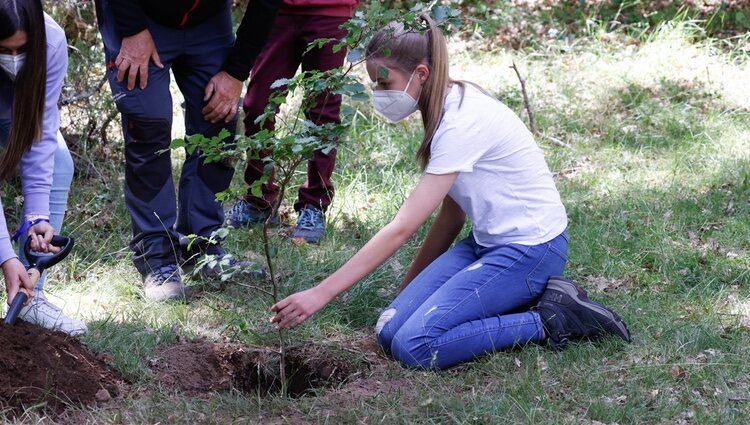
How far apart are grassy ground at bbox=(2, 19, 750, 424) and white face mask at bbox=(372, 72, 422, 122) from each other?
0.30 m

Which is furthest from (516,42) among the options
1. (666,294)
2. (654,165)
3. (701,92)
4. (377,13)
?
(377,13)

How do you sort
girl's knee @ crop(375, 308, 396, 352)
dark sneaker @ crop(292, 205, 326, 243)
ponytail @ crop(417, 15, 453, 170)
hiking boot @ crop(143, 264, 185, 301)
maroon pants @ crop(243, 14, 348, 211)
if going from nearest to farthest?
ponytail @ crop(417, 15, 453, 170), girl's knee @ crop(375, 308, 396, 352), hiking boot @ crop(143, 264, 185, 301), maroon pants @ crop(243, 14, 348, 211), dark sneaker @ crop(292, 205, 326, 243)

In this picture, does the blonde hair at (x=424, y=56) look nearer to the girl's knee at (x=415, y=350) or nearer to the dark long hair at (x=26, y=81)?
the girl's knee at (x=415, y=350)

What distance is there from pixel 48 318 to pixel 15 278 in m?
0.43

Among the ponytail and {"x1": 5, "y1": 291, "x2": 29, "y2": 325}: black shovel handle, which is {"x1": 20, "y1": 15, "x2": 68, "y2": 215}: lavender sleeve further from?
the ponytail

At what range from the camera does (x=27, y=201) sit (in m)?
3.79

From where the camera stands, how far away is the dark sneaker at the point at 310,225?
16.6 ft

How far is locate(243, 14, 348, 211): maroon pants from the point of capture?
16.2 feet

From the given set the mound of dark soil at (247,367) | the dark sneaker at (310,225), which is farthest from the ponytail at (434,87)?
the dark sneaker at (310,225)

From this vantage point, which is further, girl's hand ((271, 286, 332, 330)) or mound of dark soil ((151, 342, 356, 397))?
mound of dark soil ((151, 342, 356, 397))

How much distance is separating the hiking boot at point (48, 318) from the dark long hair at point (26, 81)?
0.56m

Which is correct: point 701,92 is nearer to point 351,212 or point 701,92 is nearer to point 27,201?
point 351,212

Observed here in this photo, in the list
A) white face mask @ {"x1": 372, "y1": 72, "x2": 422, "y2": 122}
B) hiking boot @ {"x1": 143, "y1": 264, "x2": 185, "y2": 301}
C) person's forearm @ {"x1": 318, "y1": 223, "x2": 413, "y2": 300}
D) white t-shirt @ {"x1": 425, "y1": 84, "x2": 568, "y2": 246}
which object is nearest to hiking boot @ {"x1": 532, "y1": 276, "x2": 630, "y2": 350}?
white t-shirt @ {"x1": 425, "y1": 84, "x2": 568, "y2": 246}

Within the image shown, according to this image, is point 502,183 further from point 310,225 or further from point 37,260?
point 37,260
